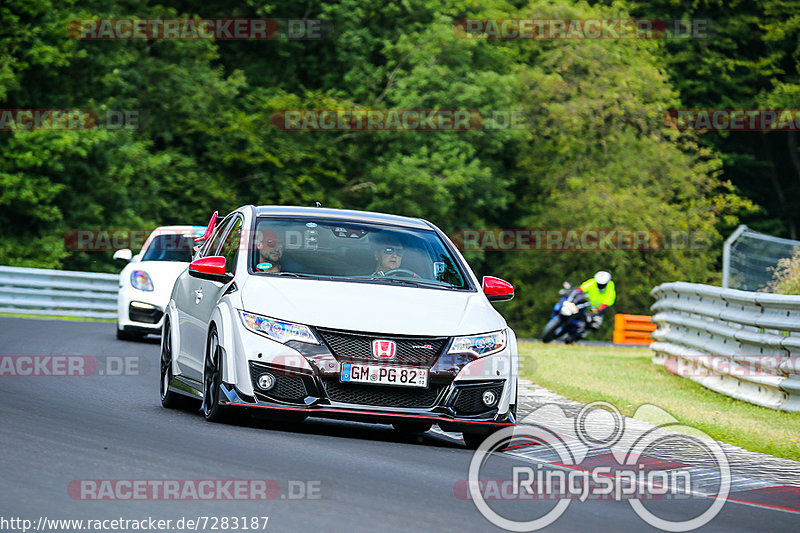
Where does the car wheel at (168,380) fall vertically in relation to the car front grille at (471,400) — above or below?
below

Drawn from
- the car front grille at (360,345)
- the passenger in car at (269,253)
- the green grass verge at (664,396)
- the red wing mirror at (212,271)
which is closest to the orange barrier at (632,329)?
the green grass verge at (664,396)

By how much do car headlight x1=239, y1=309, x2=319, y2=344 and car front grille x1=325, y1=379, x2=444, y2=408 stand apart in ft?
1.11

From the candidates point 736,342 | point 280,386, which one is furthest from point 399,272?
point 736,342

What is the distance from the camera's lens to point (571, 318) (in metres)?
28.7

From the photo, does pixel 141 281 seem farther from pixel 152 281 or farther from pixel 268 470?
pixel 268 470

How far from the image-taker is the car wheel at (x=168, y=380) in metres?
11.8

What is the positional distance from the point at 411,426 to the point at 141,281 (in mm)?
10988

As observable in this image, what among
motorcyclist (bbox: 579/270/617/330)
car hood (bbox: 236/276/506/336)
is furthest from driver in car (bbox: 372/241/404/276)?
motorcyclist (bbox: 579/270/617/330)

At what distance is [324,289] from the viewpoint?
1012 cm

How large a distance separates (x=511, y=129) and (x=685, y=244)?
7604 mm

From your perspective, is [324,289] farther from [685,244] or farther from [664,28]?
[664,28]

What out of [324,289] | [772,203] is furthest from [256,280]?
[772,203]

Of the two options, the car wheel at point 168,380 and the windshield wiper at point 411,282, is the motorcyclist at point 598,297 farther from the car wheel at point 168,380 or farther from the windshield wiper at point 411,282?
the windshield wiper at point 411,282

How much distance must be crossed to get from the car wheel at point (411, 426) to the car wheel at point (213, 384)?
44.6 inches
